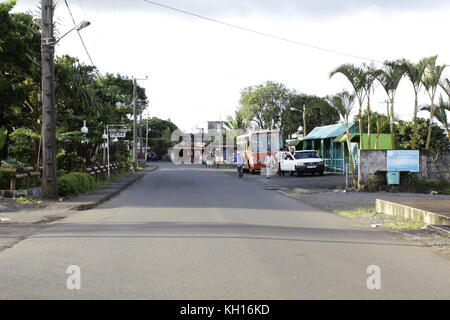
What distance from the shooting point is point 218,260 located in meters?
7.90

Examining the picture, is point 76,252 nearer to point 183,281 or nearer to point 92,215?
point 183,281

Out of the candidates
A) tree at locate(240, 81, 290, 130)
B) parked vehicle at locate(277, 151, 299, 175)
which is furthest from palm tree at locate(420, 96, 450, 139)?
tree at locate(240, 81, 290, 130)

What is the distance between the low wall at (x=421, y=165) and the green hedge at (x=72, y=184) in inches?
450

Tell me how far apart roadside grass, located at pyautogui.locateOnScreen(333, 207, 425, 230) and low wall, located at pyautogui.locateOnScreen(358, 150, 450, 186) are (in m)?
7.33

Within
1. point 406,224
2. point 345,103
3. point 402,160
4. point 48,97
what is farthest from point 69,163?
point 406,224

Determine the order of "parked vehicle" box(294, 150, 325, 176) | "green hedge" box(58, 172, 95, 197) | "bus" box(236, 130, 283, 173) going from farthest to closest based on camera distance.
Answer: "bus" box(236, 130, 283, 173) → "parked vehicle" box(294, 150, 325, 176) → "green hedge" box(58, 172, 95, 197)

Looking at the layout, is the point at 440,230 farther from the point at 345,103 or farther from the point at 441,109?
the point at 441,109

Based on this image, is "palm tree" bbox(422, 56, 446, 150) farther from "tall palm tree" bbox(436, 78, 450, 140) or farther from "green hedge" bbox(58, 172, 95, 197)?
"green hedge" bbox(58, 172, 95, 197)

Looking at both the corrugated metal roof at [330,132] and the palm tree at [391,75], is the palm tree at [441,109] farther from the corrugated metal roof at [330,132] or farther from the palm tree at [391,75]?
the corrugated metal roof at [330,132]

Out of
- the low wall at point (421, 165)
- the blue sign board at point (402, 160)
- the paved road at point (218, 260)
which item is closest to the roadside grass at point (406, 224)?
the paved road at point (218, 260)

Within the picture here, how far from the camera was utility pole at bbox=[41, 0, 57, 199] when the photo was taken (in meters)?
18.2

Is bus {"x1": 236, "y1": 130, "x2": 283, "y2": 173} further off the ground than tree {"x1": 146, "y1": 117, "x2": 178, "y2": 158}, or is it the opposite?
tree {"x1": 146, "y1": 117, "x2": 178, "y2": 158}

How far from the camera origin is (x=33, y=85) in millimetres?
23547
